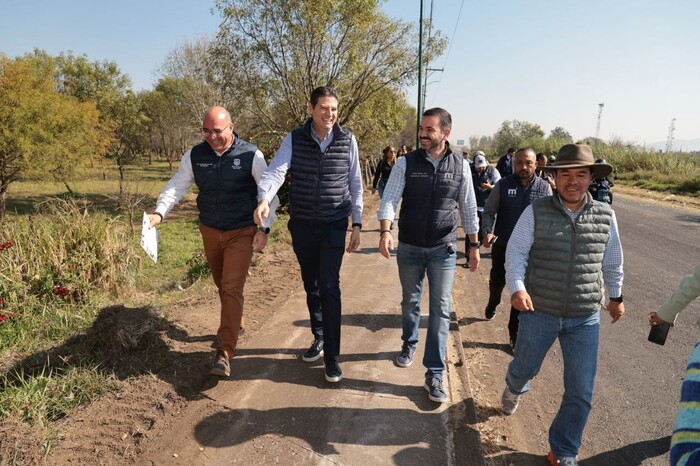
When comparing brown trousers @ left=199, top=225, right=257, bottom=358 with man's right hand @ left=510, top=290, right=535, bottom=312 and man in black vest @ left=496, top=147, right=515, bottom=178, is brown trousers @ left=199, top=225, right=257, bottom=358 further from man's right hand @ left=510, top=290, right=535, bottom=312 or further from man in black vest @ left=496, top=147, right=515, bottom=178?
man in black vest @ left=496, top=147, right=515, bottom=178

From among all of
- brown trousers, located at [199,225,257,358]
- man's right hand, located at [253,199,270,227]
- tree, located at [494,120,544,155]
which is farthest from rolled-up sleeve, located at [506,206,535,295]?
tree, located at [494,120,544,155]

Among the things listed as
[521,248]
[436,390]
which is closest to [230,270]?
[436,390]

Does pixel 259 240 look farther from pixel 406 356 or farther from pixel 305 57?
pixel 305 57

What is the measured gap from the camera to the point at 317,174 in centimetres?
342

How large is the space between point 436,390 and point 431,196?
4.69ft

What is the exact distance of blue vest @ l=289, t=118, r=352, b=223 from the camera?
11.2ft

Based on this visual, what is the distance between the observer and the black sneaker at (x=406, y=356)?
3768mm

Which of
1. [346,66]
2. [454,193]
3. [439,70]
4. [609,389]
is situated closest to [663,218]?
[346,66]

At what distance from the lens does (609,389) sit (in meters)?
3.78

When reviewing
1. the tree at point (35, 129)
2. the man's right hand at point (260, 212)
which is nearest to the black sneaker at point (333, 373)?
the man's right hand at point (260, 212)

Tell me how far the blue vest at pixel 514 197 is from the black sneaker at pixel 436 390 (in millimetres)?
1912

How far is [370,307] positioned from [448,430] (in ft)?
7.96

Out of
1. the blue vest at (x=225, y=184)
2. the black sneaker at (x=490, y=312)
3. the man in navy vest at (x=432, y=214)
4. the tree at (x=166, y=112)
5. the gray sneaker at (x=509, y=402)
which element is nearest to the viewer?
the gray sneaker at (x=509, y=402)

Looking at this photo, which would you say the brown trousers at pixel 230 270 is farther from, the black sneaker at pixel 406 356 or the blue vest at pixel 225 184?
the black sneaker at pixel 406 356
